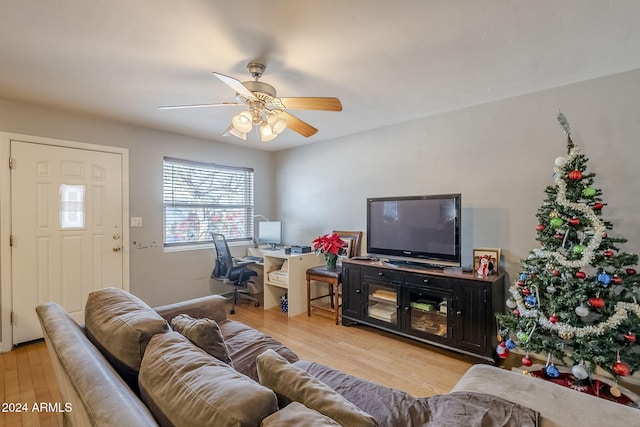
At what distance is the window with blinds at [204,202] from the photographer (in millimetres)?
3900

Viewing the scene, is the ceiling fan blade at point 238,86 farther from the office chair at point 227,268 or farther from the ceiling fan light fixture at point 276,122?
the office chair at point 227,268

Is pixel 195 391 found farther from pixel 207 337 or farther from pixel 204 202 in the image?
pixel 204 202

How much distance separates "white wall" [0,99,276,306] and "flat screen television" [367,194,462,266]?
2.42 metres

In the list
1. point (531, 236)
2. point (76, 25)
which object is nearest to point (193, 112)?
point (76, 25)

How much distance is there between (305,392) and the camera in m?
0.95

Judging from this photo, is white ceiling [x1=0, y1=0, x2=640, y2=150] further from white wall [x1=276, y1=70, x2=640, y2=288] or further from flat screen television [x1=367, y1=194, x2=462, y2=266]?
flat screen television [x1=367, y1=194, x2=462, y2=266]

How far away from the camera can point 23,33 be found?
1.74 metres

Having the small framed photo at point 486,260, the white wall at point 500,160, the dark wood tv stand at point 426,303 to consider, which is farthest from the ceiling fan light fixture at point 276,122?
the small framed photo at point 486,260

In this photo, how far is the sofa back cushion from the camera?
1.18 m

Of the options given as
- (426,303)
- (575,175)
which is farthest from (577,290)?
(426,303)

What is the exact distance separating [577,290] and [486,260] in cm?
71

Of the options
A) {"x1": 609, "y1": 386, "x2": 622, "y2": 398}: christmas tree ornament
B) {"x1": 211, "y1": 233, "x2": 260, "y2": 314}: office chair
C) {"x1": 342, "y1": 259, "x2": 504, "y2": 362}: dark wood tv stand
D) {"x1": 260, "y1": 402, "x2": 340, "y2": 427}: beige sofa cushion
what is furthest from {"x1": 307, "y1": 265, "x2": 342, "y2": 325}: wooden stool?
{"x1": 260, "y1": 402, "x2": 340, "y2": 427}: beige sofa cushion

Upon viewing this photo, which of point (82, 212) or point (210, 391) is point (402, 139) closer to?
point (210, 391)

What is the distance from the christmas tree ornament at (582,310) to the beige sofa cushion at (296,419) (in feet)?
6.48
